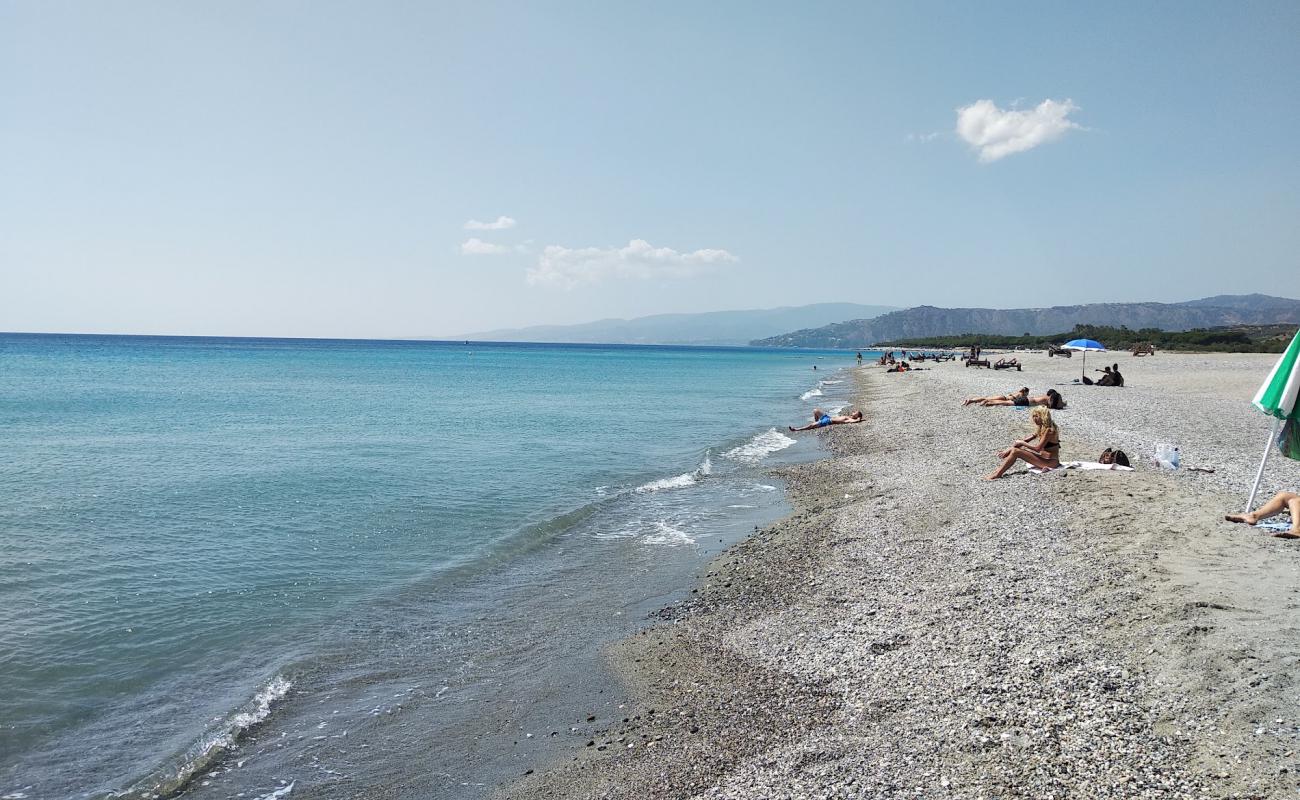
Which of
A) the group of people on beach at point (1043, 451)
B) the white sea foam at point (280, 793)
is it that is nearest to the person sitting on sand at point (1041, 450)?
the group of people on beach at point (1043, 451)

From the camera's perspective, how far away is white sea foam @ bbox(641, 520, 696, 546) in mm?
14859

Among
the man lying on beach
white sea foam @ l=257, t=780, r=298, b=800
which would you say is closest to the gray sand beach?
white sea foam @ l=257, t=780, r=298, b=800

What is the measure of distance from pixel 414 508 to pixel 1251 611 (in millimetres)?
15981

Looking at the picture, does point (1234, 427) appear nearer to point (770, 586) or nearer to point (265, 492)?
point (770, 586)

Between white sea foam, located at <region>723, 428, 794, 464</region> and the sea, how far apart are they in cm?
26

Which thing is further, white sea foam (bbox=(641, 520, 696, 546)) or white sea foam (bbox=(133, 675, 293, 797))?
white sea foam (bbox=(641, 520, 696, 546))

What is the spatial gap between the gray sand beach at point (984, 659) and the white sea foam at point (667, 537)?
1672mm

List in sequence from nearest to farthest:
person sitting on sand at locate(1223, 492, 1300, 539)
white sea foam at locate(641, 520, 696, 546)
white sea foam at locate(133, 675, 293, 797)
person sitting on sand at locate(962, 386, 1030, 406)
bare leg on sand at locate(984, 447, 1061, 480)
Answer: white sea foam at locate(133, 675, 293, 797)
person sitting on sand at locate(1223, 492, 1300, 539)
white sea foam at locate(641, 520, 696, 546)
bare leg on sand at locate(984, 447, 1061, 480)
person sitting on sand at locate(962, 386, 1030, 406)

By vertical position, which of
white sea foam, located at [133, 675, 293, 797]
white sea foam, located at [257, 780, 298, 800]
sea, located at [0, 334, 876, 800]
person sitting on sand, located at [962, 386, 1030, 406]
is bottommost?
white sea foam, located at [257, 780, 298, 800]

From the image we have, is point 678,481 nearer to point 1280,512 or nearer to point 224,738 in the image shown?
point 1280,512

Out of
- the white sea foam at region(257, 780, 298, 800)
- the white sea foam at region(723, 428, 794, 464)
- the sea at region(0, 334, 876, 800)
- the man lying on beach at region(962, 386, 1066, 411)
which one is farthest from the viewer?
the man lying on beach at region(962, 386, 1066, 411)

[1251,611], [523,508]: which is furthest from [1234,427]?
[523,508]

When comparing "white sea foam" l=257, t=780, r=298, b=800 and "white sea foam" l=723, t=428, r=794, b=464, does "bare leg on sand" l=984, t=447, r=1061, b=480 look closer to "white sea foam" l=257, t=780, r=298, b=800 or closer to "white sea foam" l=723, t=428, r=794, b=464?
"white sea foam" l=723, t=428, r=794, b=464

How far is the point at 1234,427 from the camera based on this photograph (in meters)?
21.8
